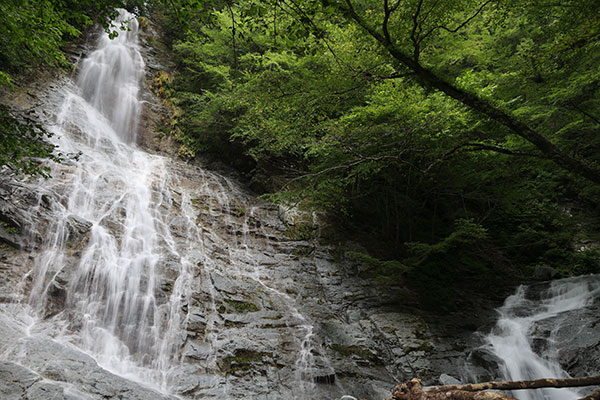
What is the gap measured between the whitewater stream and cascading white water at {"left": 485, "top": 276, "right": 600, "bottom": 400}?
0.04 metres

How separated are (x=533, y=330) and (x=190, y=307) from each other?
772 cm

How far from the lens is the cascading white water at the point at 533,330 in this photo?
6.33 metres

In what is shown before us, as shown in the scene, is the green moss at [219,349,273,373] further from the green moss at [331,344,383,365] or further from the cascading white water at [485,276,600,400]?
the cascading white water at [485,276,600,400]

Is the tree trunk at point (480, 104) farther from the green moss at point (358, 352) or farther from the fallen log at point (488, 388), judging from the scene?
the green moss at point (358, 352)

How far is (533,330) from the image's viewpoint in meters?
7.36

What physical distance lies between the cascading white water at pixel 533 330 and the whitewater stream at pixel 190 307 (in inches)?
1.4

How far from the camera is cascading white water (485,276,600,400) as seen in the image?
633cm

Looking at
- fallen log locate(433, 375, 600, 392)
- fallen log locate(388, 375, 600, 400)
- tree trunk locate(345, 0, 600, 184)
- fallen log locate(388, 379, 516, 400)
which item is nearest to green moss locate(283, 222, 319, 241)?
tree trunk locate(345, 0, 600, 184)

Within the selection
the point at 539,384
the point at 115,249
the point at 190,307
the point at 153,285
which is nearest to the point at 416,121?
the point at 539,384

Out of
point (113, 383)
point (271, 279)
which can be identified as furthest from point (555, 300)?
point (113, 383)

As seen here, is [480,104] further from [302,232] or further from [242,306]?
[302,232]

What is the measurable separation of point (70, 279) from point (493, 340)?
9349mm

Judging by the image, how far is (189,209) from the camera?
1027 cm

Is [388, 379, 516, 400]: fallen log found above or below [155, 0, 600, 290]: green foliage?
below
